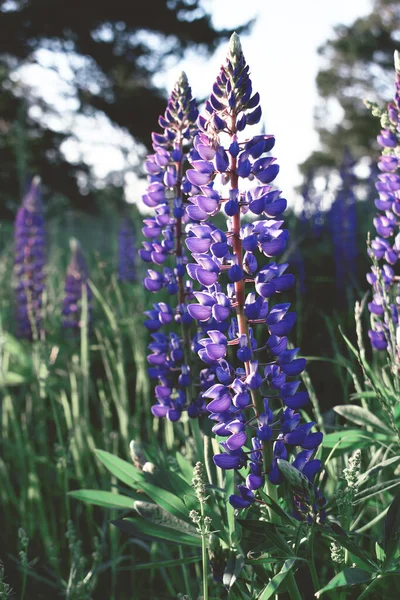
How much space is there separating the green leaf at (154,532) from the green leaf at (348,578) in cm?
34

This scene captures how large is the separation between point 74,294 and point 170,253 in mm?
2394

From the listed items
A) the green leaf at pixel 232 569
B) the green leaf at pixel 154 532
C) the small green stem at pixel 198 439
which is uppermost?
the small green stem at pixel 198 439

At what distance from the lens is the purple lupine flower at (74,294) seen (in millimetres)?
3711

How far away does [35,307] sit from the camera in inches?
149

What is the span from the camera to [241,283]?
1.11 m

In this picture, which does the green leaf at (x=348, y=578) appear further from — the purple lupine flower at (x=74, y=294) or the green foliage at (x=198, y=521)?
the purple lupine flower at (x=74, y=294)

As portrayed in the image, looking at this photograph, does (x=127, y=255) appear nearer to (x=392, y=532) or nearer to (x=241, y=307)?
(x=241, y=307)

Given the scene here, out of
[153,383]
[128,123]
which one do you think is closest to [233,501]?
[153,383]

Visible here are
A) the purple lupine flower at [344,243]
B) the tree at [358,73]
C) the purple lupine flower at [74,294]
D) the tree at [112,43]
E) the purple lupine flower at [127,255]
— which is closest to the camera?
the purple lupine flower at [344,243]

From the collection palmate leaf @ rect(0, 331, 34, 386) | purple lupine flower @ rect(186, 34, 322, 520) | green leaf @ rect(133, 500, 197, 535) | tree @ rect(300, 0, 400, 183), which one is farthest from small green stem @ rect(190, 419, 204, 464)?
tree @ rect(300, 0, 400, 183)

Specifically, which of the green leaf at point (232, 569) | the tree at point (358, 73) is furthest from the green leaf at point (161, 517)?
the tree at point (358, 73)

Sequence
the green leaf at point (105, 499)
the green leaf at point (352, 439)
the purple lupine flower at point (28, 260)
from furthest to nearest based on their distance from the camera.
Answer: the purple lupine flower at point (28, 260), the green leaf at point (352, 439), the green leaf at point (105, 499)

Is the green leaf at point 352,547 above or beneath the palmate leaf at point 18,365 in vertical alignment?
beneath

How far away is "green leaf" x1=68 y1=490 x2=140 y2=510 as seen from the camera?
1382 mm
